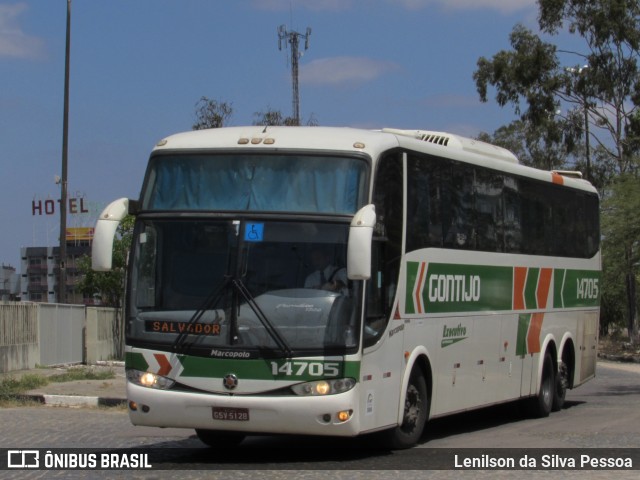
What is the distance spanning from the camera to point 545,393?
56.2 feet

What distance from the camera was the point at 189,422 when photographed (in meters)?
10.6

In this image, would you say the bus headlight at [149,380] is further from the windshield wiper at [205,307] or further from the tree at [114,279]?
the tree at [114,279]

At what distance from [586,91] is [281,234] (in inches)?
1515

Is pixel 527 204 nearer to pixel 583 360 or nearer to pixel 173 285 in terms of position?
pixel 583 360

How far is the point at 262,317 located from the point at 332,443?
312cm

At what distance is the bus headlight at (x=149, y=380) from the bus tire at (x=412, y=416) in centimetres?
252

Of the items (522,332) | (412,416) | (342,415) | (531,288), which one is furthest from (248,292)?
(531,288)

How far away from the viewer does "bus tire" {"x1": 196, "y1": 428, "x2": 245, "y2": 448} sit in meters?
12.1

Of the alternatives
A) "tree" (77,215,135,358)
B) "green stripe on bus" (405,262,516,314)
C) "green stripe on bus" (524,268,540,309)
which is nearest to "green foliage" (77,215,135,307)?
"tree" (77,215,135,358)

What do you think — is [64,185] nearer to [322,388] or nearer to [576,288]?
[576,288]

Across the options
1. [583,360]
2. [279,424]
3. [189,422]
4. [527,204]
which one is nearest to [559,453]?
[279,424]

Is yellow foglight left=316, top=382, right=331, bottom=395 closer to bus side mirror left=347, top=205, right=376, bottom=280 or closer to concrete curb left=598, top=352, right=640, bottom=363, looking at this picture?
bus side mirror left=347, top=205, right=376, bottom=280

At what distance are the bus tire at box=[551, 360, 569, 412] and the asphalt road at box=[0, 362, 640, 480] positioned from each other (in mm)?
236

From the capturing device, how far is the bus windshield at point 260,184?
35.5 ft
